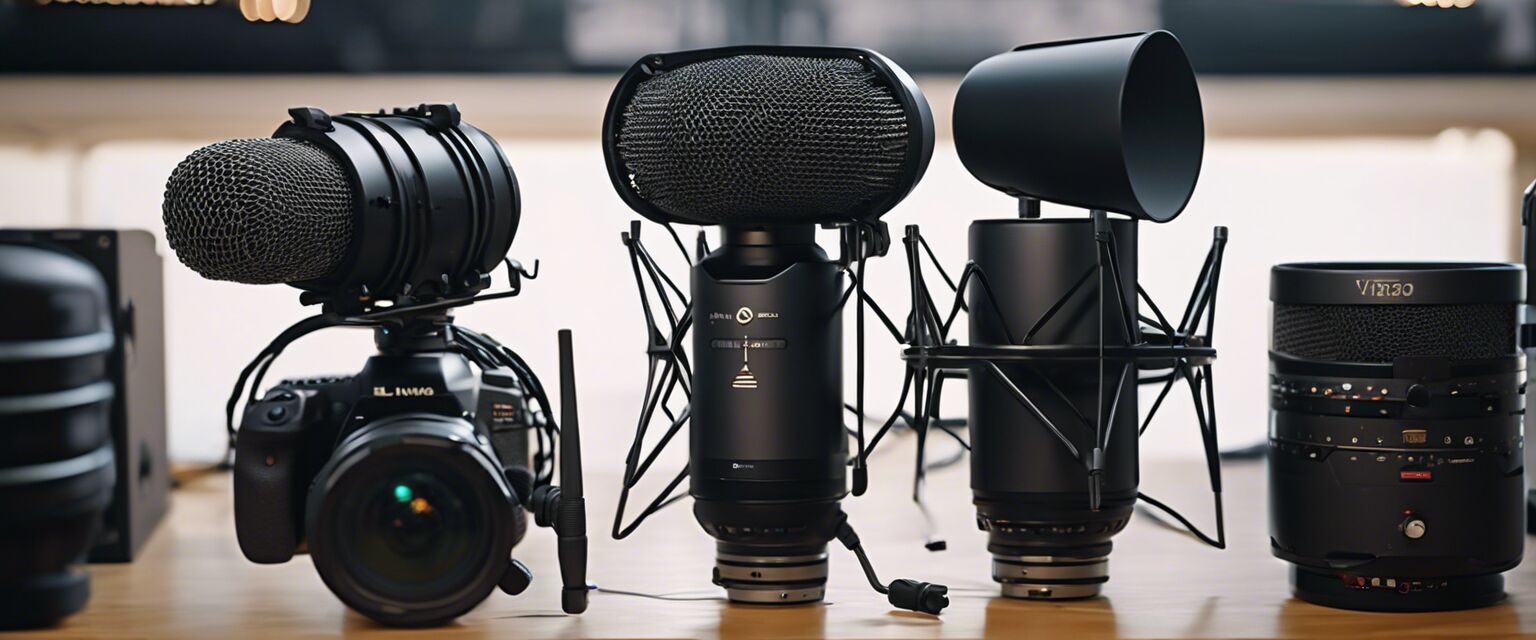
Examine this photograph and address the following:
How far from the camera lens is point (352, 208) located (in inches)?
43.6

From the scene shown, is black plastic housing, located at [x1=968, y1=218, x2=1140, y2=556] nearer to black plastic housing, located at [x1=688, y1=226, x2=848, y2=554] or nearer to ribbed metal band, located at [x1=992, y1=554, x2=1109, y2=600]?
ribbed metal band, located at [x1=992, y1=554, x2=1109, y2=600]

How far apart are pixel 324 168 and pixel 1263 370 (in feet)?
4.58

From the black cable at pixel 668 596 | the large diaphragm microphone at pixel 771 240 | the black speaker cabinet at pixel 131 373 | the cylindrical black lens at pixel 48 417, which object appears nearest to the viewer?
the cylindrical black lens at pixel 48 417

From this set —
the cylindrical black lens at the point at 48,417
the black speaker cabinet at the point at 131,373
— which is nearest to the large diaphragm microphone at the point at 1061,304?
the cylindrical black lens at the point at 48,417

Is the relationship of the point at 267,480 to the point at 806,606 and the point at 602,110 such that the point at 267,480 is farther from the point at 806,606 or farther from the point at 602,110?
the point at 602,110

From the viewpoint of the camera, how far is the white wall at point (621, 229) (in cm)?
203

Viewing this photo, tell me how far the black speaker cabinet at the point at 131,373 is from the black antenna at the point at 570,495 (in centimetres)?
46

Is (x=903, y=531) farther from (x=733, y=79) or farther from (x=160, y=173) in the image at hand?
(x=160, y=173)

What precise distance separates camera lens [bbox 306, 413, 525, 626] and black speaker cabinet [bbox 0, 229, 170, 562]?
1.14 feet

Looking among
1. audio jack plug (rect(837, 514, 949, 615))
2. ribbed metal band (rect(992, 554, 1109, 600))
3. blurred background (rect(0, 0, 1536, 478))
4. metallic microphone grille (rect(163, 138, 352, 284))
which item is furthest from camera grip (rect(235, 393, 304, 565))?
blurred background (rect(0, 0, 1536, 478))

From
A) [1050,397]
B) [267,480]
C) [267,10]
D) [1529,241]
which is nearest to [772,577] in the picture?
[1050,397]

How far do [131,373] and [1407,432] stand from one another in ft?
3.30

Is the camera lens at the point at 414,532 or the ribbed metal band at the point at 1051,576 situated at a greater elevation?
the camera lens at the point at 414,532

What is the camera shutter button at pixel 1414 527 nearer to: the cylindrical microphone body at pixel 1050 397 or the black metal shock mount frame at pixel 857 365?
the cylindrical microphone body at pixel 1050 397
